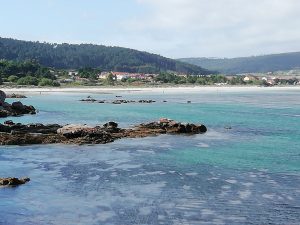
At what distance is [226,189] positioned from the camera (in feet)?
82.5

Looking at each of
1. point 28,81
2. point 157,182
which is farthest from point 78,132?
point 28,81

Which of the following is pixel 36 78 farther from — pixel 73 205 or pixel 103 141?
pixel 73 205

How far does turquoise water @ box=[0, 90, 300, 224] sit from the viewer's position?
68.0 ft

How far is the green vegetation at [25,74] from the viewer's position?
160m

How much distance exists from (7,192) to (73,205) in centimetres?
416

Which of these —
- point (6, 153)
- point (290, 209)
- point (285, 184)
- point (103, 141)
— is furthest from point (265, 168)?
point (6, 153)

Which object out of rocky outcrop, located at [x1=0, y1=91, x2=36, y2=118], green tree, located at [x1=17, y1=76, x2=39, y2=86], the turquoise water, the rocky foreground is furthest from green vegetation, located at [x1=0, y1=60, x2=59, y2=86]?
the turquoise water

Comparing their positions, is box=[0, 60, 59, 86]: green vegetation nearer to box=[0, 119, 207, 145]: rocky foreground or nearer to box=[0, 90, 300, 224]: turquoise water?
box=[0, 119, 207, 145]: rocky foreground

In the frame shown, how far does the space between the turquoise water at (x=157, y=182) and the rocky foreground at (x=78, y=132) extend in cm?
191

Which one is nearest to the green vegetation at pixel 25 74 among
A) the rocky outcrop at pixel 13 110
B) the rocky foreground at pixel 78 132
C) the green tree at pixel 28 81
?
the green tree at pixel 28 81

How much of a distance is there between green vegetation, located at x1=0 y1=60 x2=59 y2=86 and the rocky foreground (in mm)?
115475

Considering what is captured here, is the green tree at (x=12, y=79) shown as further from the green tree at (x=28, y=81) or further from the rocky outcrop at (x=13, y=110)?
the rocky outcrop at (x=13, y=110)

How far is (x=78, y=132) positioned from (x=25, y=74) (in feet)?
448

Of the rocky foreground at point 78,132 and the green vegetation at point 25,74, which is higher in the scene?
the green vegetation at point 25,74
